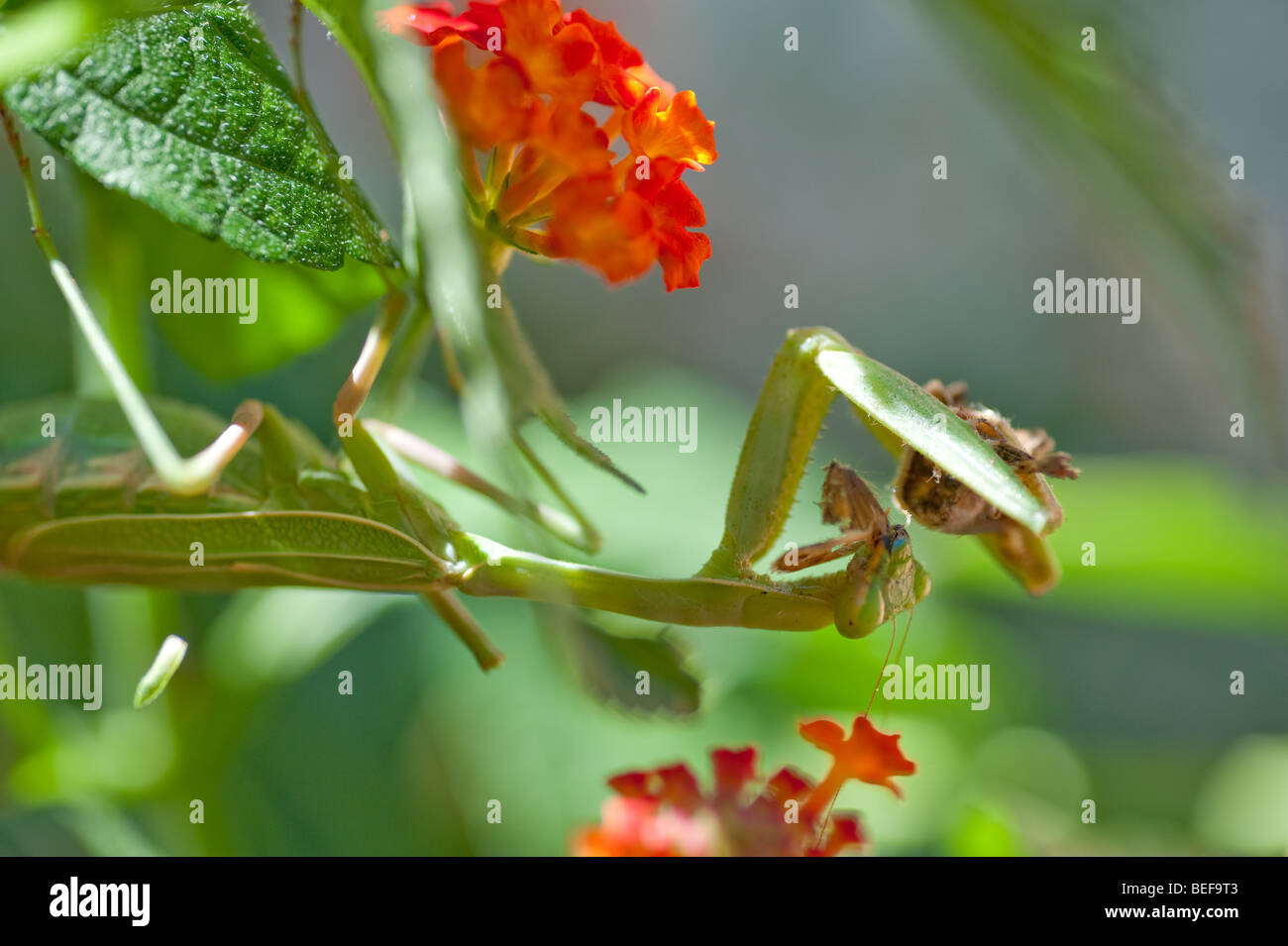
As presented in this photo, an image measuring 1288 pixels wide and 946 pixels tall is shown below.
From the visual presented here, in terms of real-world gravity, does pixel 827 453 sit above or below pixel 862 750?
above

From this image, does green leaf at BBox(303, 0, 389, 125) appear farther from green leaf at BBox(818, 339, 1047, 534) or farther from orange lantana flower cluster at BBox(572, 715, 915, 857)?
orange lantana flower cluster at BBox(572, 715, 915, 857)

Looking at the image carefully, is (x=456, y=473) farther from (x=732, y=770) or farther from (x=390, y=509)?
(x=732, y=770)

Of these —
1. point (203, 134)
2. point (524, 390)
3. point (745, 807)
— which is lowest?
point (745, 807)

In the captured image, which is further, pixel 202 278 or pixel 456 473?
pixel 202 278

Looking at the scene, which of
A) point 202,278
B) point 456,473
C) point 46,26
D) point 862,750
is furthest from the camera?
point 202,278

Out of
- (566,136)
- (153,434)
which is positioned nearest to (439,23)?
(566,136)

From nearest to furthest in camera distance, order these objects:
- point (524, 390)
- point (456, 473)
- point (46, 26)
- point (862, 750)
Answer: point (524, 390)
point (46, 26)
point (862, 750)
point (456, 473)

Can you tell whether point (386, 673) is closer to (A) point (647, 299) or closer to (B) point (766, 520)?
(B) point (766, 520)

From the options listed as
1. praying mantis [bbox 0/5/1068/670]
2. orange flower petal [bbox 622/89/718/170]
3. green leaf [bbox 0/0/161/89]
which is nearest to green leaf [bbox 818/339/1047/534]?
praying mantis [bbox 0/5/1068/670]
